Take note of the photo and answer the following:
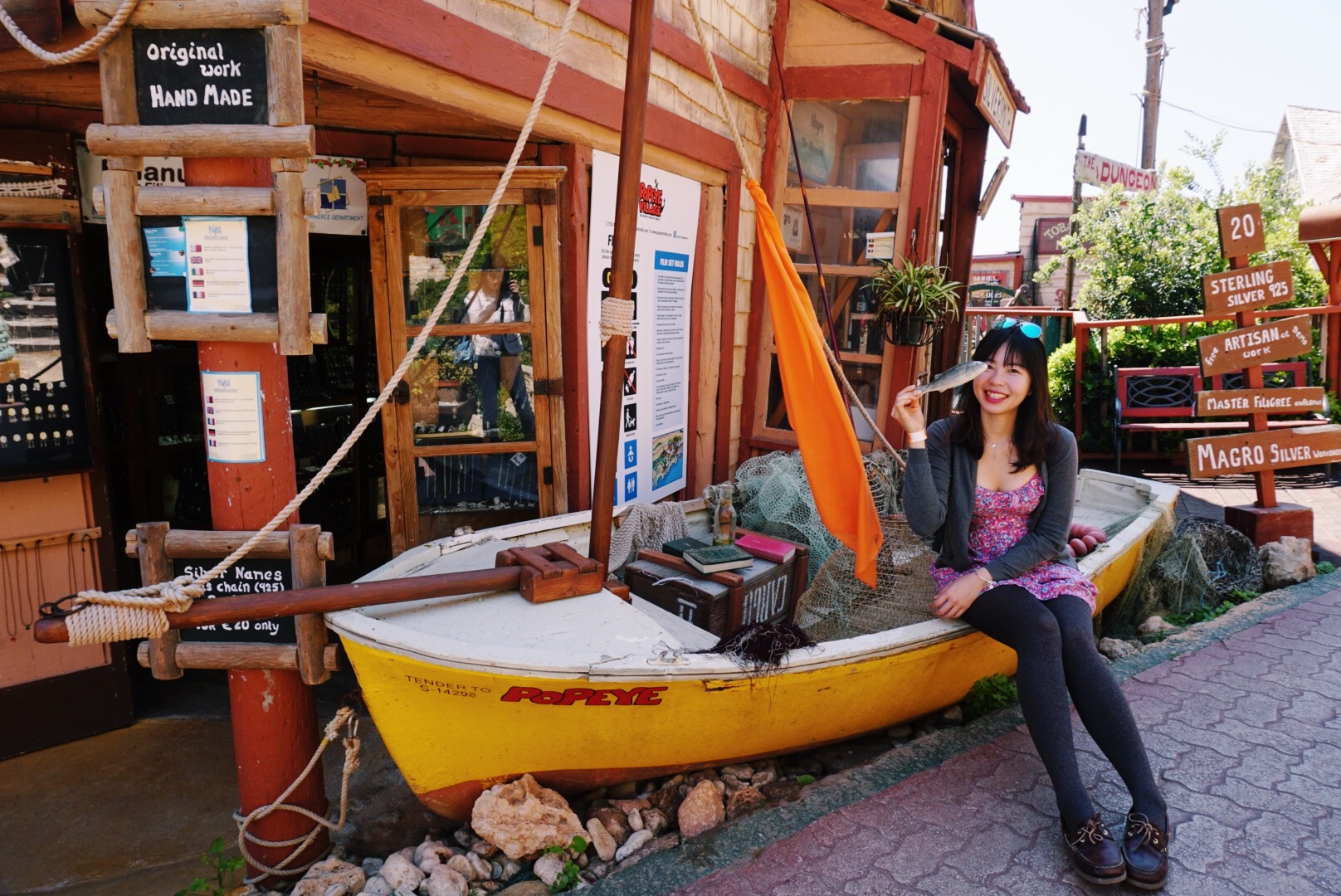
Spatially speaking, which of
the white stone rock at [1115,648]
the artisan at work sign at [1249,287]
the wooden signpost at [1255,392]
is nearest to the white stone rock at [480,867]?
the white stone rock at [1115,648]

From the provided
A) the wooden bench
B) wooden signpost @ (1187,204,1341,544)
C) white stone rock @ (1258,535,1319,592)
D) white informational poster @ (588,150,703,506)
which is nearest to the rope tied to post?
Result: white informational poster @ (588,150,703,506)

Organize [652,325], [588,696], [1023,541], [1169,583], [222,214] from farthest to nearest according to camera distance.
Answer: [652,325], [1169,583], [1023,541], [588,696], [222,214]

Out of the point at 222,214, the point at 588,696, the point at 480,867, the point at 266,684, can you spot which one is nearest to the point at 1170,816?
the point at 588,696

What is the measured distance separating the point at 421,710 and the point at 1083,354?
7.97m

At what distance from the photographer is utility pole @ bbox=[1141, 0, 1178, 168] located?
1431cm

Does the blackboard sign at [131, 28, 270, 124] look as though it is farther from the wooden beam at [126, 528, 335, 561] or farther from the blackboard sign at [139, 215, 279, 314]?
the wooden beam at [126, 528, 335, 561]

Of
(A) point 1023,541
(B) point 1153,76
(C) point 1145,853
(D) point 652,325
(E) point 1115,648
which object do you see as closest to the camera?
(C) point 1145,853

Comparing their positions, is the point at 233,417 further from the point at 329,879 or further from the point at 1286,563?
the point at 1286,563

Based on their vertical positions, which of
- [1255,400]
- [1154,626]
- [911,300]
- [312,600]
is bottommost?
[1154,626]

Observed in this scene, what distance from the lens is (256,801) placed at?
2.78 meters

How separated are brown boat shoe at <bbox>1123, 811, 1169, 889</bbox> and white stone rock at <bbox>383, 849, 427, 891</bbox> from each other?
2.19 meters

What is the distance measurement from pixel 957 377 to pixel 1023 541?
0.67m

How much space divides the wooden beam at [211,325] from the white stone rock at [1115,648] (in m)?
3.86

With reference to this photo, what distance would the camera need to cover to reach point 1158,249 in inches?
470
